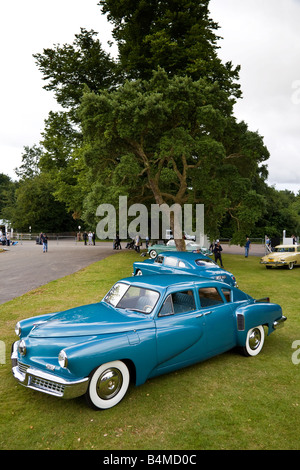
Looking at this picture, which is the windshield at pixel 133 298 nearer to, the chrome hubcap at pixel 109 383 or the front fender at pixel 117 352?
the front fender at pixel 117 352

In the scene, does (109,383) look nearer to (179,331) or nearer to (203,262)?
(179,331)

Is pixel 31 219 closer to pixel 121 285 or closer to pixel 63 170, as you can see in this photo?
pixel 63 170

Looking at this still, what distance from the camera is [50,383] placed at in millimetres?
4172

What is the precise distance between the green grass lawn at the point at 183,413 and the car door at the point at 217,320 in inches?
17.0

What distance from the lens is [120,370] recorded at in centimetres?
446

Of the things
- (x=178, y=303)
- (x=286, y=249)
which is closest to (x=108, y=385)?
(x=178, y=303)

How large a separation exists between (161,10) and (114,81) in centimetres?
678

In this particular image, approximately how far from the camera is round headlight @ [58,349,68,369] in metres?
4.01

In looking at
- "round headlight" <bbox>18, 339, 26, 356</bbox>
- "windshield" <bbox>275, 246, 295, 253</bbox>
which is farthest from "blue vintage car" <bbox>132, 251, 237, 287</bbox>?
"windshield" <bbox>275, 246, 295, 253</bbox>

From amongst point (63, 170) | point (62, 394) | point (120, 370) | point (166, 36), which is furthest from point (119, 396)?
point (63, 170)

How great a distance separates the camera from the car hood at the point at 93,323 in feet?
14.9

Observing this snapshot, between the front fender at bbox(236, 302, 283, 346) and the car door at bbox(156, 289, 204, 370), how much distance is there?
973 mm

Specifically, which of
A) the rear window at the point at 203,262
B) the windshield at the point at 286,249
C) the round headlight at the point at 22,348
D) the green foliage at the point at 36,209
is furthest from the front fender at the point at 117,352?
the green foliage at the point at 36,209

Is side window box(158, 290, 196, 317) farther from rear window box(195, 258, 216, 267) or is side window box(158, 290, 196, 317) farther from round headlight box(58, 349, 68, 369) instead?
rear window box(195, 258, 216, 267)
